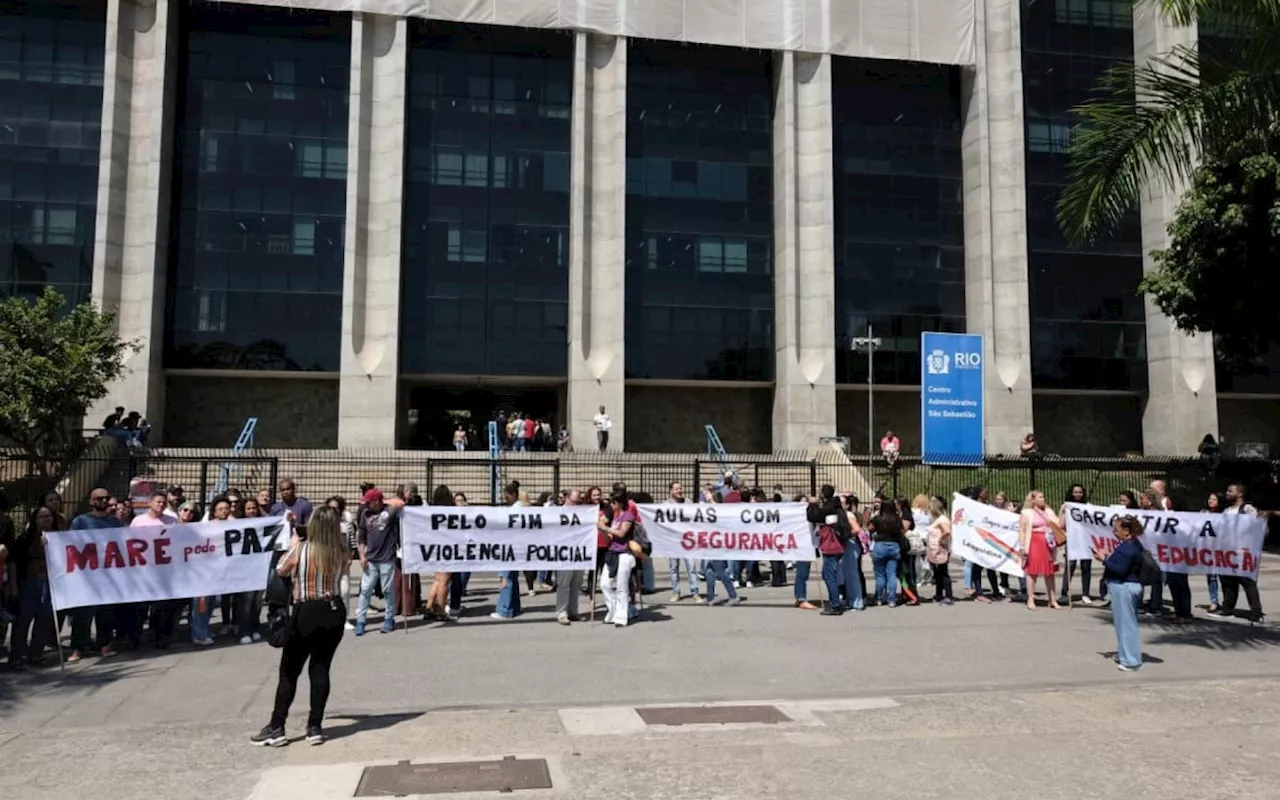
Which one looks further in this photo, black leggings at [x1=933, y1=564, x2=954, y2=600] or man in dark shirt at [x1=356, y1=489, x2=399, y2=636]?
black leggings at [x1=933, y1=564, x2=954, y2=600]

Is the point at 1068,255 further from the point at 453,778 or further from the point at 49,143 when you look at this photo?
the point at 49,143

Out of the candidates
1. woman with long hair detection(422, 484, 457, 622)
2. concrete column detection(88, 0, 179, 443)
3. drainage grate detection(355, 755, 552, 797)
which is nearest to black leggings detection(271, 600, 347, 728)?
drainage grate detection(355, 755, 552, 797)

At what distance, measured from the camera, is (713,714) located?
741 cm

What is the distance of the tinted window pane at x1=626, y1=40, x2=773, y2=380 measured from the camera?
124 ft

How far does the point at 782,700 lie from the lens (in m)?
7.96

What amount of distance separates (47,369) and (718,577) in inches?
776

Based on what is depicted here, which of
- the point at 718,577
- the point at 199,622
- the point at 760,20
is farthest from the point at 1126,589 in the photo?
the point at 760,20

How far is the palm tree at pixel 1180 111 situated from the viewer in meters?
10.1

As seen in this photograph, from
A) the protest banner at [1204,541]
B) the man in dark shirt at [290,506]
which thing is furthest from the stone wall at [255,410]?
the protest banner at [1204,541]

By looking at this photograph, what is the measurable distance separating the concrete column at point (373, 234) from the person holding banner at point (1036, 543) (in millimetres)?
26409

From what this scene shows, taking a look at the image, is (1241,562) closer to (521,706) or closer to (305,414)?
(521,706)

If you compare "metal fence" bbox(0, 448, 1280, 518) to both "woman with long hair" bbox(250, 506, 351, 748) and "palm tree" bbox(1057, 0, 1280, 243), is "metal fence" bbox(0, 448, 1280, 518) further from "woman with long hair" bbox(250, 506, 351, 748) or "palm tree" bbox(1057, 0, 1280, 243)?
"woman with long hair" bbox(250, 506, 351, 748)

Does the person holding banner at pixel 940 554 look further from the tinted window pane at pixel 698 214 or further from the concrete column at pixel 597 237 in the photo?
the tinted window pane at pixel 698 214

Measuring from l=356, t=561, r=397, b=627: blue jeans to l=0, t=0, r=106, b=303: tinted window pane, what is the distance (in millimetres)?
29300
